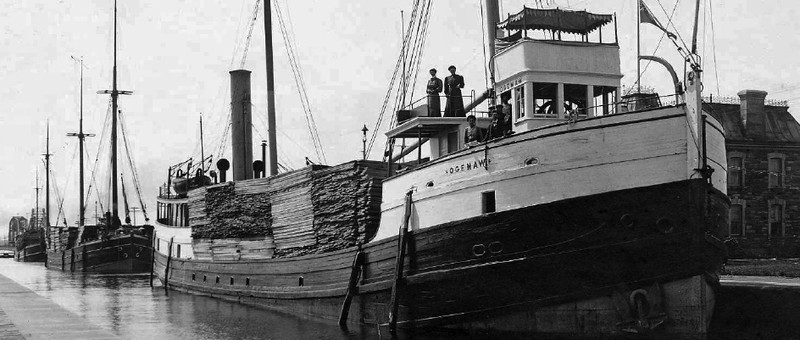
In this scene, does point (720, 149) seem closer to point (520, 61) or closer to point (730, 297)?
point (730, 297)

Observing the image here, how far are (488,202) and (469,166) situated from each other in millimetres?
831

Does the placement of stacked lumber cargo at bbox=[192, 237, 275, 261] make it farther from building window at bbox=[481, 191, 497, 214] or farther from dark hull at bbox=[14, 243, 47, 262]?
dark hull at bbox=[14, 243, 47, 262]

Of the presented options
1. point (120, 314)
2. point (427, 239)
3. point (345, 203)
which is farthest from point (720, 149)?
point (120, 314)

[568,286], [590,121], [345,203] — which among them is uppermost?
[590,121]

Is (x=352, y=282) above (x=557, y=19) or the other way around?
the other way around

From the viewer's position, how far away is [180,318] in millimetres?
23891

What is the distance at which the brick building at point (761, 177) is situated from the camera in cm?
3672

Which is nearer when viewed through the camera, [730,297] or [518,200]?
[518,200]

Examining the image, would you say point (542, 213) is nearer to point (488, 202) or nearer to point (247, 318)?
point (488, 202)

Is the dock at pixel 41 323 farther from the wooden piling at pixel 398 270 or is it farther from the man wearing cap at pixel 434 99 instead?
the man wearing cap at pixel 434 99

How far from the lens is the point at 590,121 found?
15.6 metres

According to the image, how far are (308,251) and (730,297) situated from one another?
10265 mm

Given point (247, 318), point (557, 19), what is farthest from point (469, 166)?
point (247, 318)

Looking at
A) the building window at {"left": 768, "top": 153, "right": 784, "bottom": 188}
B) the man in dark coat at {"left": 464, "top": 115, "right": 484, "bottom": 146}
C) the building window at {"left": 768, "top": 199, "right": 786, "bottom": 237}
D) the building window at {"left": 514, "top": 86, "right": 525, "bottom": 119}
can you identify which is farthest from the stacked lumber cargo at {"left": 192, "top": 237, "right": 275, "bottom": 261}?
the building window at {"left": 768, "top": 153, "right": 784, "bottom": 188}
